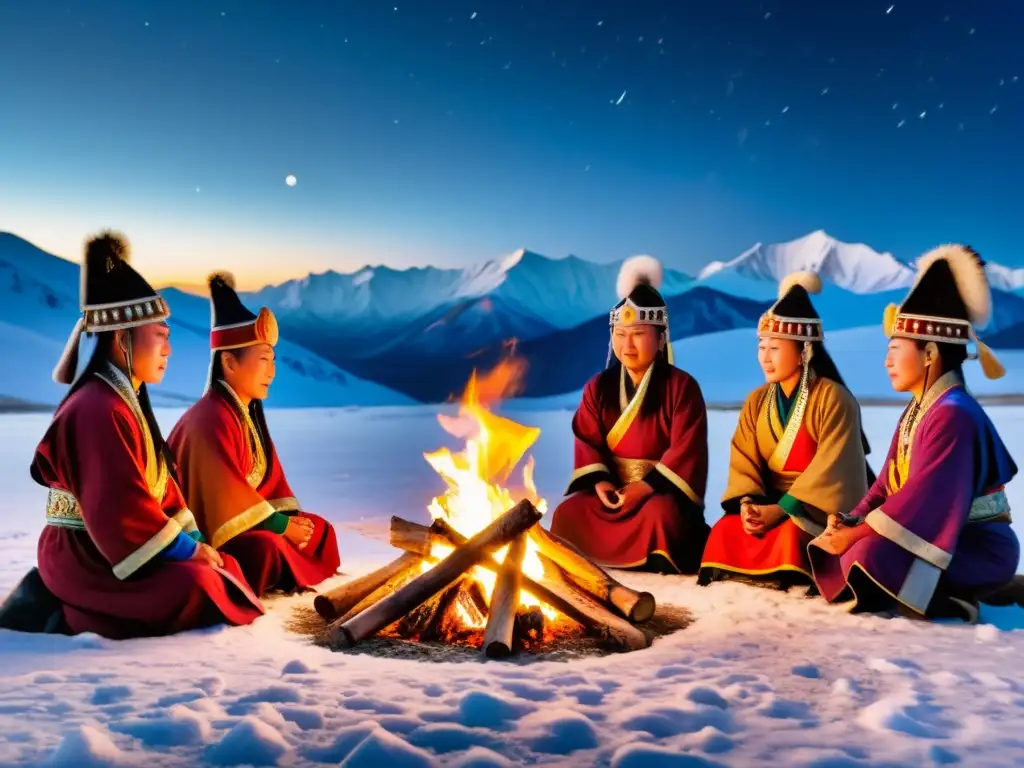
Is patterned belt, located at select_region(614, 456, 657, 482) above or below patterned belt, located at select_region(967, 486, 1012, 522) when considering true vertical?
above

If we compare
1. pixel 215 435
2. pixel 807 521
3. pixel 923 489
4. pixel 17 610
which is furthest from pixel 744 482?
pixel 17 610

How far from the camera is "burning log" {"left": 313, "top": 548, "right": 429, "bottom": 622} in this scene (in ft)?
15.3

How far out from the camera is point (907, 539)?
4613 millimetres

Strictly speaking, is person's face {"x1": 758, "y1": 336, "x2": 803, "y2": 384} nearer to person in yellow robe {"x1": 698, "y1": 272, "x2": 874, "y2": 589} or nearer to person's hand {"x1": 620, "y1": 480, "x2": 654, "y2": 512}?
person in yellow robe {"x1": 698, "y1": 272, "x2": 874, "y2": 589}

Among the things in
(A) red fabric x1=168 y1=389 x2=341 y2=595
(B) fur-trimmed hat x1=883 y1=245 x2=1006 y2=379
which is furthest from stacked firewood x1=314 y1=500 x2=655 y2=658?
(B) fur-trimmed hat x1=883 y1=245 x2=1006 y2=379

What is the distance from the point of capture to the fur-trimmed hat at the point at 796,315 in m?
5.51

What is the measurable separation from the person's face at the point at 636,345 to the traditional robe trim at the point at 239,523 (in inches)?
88.9

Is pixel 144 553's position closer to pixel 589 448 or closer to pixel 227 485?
pixel 227 485

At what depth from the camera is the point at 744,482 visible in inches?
221

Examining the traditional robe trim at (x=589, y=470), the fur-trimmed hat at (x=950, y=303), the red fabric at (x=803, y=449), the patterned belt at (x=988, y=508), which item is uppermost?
the fur-trimmed hat at (x=950, y=303)

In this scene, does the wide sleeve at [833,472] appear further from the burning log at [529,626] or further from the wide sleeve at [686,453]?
the burning log at [529,626]

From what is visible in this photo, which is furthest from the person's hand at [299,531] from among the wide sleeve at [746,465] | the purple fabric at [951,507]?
the purple fabric at [951,507]

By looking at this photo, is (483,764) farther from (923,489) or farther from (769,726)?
(923,489)

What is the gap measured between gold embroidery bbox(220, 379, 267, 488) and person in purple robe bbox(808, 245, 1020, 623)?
286cm
